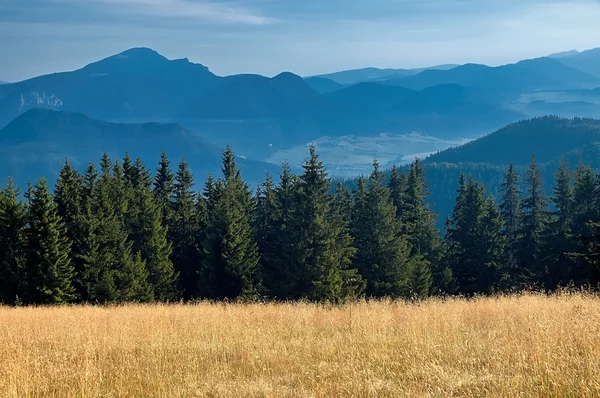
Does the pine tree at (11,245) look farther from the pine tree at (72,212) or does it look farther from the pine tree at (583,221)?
the pine tree at (583,221)

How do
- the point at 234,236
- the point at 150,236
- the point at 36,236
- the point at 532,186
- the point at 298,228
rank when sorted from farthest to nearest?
the point at 532,186
the point at 150,236
the point at 234,236
the point at 298,228
the point at 36,236

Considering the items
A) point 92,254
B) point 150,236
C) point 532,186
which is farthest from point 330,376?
point 532,186

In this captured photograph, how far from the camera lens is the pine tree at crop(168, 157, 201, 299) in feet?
163

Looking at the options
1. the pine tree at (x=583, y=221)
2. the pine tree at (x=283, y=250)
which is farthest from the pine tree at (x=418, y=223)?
the pine tree at (x=583, y=221)

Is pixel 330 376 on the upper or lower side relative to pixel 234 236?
upper

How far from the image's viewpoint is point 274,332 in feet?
35.2

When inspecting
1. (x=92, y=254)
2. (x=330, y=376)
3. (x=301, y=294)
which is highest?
(x=330, y=376)

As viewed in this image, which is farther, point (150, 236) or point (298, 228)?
point (150, 236)

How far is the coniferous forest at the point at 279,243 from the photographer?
35.8 metres

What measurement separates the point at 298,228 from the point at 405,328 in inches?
1095

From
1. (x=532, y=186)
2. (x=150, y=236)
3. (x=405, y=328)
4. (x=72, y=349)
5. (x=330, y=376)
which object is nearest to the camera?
(x=330, y=376)

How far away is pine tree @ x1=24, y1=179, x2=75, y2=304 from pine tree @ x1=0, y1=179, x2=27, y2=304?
989 mm

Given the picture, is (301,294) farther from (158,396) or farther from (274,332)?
(158,396)

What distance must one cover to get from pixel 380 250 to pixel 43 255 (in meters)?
25.0
